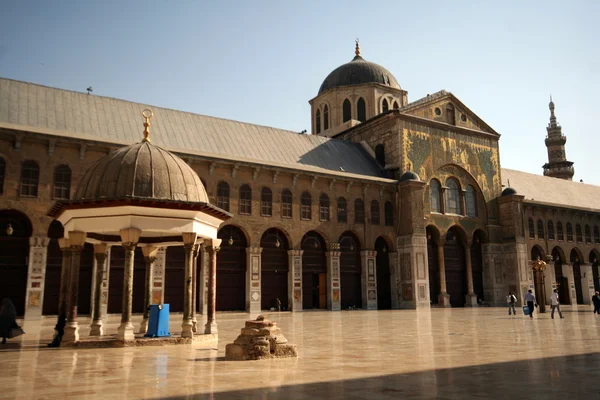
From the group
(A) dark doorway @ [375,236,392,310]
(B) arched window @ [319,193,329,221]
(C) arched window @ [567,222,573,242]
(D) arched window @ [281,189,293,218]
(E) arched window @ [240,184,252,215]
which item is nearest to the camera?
(E) arched window @ [240,184,252,215]

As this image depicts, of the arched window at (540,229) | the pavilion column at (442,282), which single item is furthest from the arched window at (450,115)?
the arched window at (540,229)

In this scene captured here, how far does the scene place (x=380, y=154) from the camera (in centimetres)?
3697

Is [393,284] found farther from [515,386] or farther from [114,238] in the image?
[515,386]

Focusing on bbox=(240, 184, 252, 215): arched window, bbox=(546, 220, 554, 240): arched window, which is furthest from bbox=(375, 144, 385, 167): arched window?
bbox=(546, 220, 554, 240): arched window

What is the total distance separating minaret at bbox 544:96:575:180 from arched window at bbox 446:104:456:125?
1593 inches

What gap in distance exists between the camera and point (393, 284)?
112 feet

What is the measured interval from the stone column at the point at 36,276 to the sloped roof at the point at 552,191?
3582cm

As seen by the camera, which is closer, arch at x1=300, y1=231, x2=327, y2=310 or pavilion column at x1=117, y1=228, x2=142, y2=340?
pavilion column at x1=117, y1=228, x2=142, y2=340

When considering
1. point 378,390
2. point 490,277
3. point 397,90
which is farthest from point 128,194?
point 397,90

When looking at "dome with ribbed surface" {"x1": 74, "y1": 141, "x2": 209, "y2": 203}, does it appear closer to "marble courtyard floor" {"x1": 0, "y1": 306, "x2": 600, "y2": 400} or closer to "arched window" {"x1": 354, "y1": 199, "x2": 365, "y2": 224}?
"marble courtyard floor" {"x1": 0, "y1": 306, "x2": 600, "y2": 400}

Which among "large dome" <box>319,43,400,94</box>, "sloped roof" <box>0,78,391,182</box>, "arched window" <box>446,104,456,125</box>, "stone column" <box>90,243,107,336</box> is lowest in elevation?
"stone column" <box>90,243,107,336</box>

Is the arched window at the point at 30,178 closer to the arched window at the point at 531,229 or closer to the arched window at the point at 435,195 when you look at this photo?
the arched window at the point at 435,195

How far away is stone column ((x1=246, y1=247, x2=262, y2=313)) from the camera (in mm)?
28719

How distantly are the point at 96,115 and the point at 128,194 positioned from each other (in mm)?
17034
